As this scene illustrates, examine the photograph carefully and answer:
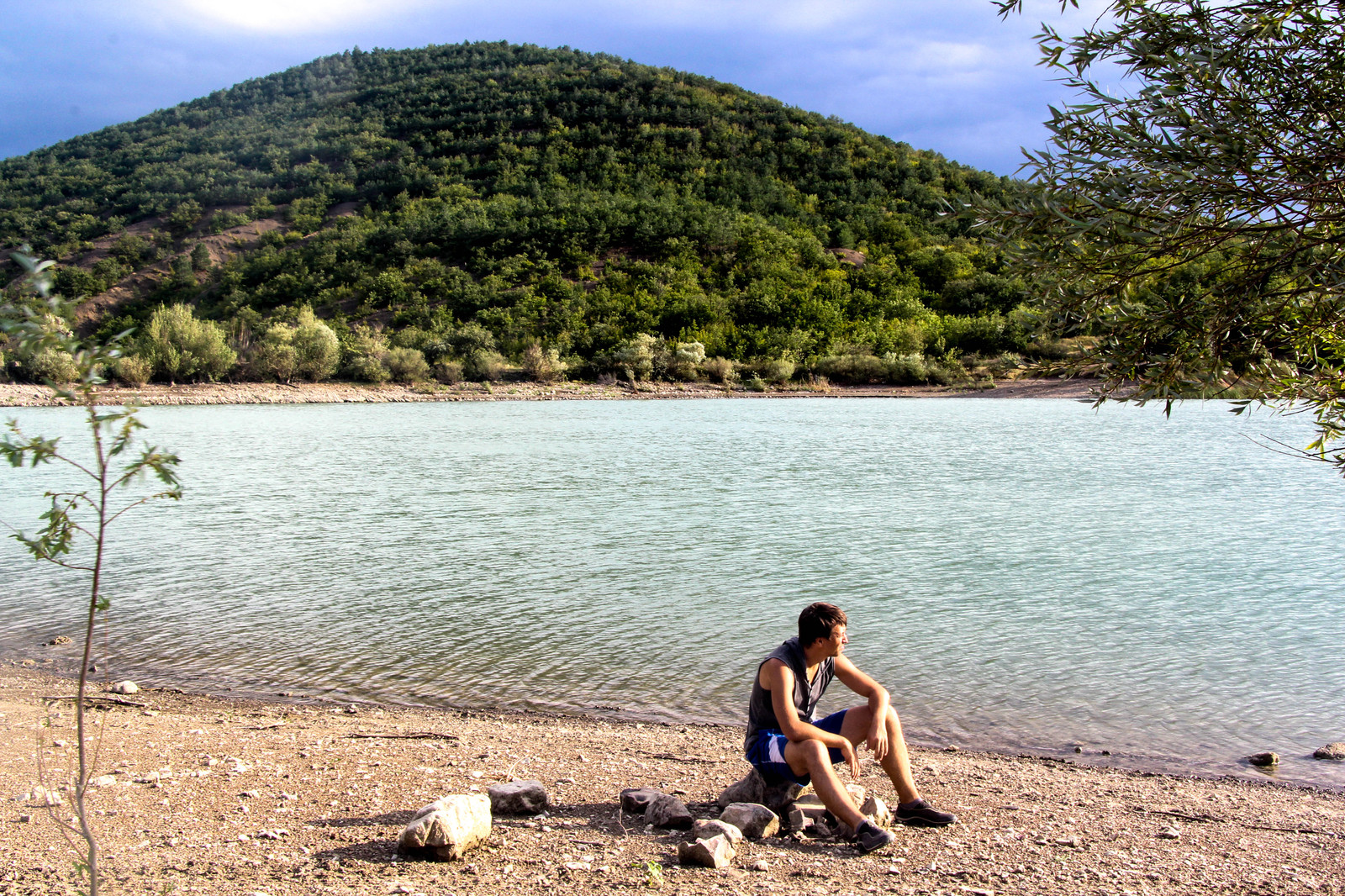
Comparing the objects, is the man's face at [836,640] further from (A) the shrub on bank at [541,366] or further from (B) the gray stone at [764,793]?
(A) the shrub on bank at [541,366]

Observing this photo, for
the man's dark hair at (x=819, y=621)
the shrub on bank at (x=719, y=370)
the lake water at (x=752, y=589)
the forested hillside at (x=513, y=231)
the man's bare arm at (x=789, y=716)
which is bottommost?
the lake water at (x=752, y=589)

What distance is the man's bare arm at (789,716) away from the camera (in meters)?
3.95

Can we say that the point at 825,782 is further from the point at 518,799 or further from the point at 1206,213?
the point at 1206,213

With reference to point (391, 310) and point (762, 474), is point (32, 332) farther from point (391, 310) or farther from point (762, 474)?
point (391, 310)

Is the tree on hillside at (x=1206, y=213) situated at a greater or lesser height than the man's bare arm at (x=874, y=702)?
greater

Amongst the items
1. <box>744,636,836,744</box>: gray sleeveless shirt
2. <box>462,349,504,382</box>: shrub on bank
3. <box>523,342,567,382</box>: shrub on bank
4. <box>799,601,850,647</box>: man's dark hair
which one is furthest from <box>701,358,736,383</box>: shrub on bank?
<box>799,601,850,647</box>: man's dark hair

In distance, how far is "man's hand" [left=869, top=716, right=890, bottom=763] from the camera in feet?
13.1

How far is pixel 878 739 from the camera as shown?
3.99 m

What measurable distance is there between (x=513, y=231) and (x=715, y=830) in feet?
222

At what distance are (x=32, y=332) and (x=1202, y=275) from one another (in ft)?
18.0

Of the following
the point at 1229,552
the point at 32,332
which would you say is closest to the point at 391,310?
the point at 1229,552

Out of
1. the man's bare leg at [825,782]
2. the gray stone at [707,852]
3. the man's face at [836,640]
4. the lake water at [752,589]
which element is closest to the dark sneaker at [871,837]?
the man's bare leg at [825,782]

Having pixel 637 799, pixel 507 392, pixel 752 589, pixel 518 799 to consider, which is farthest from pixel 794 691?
pixel 507 392

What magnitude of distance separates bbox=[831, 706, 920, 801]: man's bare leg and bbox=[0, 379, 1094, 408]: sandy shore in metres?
39.5
